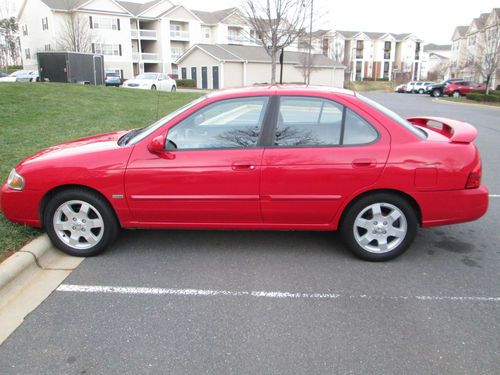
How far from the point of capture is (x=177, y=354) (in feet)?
8.98

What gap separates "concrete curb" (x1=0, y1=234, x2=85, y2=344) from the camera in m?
3.21

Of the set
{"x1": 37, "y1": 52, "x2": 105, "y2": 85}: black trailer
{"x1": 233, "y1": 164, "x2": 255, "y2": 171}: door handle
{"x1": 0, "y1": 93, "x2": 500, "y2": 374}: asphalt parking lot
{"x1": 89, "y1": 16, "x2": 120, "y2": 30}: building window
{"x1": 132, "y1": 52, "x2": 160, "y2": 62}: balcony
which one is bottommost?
{"x1": 0, "y1": 93, "x2": 500, "y2": 374}: asphalt parking lot

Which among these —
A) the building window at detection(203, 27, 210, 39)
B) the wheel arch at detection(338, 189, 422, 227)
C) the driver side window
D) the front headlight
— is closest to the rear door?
the wheel arch at detection(338, 189, 422, 227)

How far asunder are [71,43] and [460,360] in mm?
49327

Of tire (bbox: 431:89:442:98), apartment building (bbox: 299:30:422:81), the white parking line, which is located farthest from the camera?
apartment building (bbox: 299:30:422:81)

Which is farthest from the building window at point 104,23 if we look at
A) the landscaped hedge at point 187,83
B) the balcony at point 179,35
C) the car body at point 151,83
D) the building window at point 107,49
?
the car body at point 151,83

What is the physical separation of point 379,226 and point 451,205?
666mm

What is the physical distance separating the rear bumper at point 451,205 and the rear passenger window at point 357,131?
673mm

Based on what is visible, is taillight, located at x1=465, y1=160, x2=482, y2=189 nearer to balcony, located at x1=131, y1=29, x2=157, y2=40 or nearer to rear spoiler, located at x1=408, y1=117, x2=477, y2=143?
rear spoiler, located at x1=408, y1=117, x2=477, y2=143

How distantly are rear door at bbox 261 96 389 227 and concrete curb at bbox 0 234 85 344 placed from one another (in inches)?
76.1

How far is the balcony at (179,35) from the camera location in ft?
182

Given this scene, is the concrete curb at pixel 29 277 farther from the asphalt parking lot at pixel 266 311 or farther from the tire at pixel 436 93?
the tire at pixel 436 93

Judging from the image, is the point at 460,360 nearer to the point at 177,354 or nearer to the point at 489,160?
the point at 177,354

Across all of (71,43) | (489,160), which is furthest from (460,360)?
(71,43)
